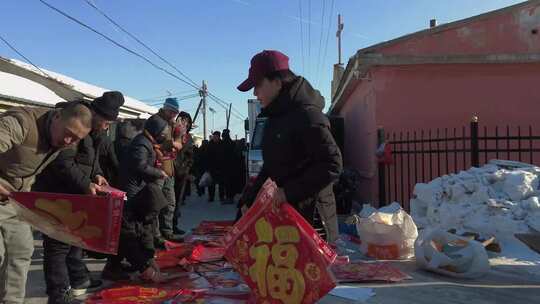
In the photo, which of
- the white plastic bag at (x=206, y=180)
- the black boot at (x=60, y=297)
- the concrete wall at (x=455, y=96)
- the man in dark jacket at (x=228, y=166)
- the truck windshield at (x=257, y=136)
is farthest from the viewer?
the white plastic bag at (x=206, y=180)

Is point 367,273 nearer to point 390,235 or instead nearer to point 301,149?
point 390,235

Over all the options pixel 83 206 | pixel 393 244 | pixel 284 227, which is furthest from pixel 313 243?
pixel 393 244

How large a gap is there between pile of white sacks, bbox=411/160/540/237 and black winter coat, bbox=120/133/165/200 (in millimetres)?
4015

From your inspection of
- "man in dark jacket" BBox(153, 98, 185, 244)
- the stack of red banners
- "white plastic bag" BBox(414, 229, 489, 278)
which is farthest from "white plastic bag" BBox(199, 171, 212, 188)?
"white plastic bag" BBox(414, 229, 489, 278)

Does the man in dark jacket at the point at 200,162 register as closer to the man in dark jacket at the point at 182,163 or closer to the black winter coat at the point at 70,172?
the man in dark jacket at the point at 182,163

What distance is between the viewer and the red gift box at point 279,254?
282cm

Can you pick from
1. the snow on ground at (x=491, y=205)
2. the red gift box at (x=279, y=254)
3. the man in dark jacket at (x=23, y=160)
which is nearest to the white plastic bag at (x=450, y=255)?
the snow on ground at (x=491, y=205)

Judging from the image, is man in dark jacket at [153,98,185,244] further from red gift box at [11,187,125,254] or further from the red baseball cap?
the red baseball cap

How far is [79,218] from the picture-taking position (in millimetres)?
3141

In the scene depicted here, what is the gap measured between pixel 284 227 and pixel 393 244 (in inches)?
120

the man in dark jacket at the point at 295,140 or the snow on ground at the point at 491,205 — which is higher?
the man in dark jacket at the point at 295,140

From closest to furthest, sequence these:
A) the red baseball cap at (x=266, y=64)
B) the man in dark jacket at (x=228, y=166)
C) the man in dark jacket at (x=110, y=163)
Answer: the red baseball cap at (x=266, y=64), the man in dark jacket at (x=110, y=163), the man in dark jacket at (x=228, y=166)

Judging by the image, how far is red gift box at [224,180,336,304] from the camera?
2824mm

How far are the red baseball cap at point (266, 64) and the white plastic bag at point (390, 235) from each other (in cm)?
314
